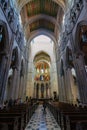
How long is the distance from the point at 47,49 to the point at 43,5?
17.0m

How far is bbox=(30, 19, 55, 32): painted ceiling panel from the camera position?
1930cm

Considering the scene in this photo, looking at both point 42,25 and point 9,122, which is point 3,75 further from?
point 42,25

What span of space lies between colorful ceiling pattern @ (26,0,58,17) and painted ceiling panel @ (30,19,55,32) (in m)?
1.97

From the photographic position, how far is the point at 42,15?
1778 cm

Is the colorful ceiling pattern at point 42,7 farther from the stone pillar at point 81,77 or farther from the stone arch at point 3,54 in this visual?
the stone pillar at point 81,77

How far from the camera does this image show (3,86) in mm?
8625

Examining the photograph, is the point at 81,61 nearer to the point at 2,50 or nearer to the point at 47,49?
the point at 2,50

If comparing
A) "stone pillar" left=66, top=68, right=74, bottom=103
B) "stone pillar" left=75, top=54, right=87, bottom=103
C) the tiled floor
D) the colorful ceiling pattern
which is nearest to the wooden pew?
the tiled floor

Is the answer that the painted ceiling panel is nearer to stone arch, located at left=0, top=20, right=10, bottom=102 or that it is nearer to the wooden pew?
stone arch, located at left=0, top=20, right=10, bottom=102

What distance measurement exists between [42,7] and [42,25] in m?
4.20

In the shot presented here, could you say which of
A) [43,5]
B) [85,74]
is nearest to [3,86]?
[85,74]

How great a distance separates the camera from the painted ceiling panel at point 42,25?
63.3 ft

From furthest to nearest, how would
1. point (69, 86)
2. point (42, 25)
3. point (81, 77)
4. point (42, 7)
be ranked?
point (42, 25), point (42, 7), point (69, 86), point (81, 77)

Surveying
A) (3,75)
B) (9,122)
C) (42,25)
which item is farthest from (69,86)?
(42,25)
